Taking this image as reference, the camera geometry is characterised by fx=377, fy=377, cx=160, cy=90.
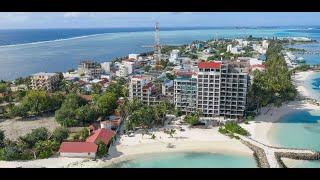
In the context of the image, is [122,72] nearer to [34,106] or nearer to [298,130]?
[34,106]

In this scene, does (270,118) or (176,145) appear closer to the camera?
(176,145)

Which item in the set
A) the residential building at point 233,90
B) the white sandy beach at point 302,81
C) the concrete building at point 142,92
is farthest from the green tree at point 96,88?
the white sandy beach at point 302,81

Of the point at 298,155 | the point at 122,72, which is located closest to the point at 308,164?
the point at 298,155

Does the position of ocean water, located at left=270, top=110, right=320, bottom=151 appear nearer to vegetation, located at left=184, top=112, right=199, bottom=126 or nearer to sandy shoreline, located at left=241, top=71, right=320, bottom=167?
sandy shoreline, located at left=241, top=71, right=320, bottom=167

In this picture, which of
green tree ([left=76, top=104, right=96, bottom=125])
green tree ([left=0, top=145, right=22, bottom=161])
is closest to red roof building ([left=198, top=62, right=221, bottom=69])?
green tree ([left=76, top=104, right=96, bottom=125])

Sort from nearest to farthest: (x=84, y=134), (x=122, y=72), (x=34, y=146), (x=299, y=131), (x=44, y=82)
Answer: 1. (x=34, y=146)
2. (x=84, y=134)
3. (x=299, y=131)
4. (x=44, y=82)
5. (x=122, y=72)
